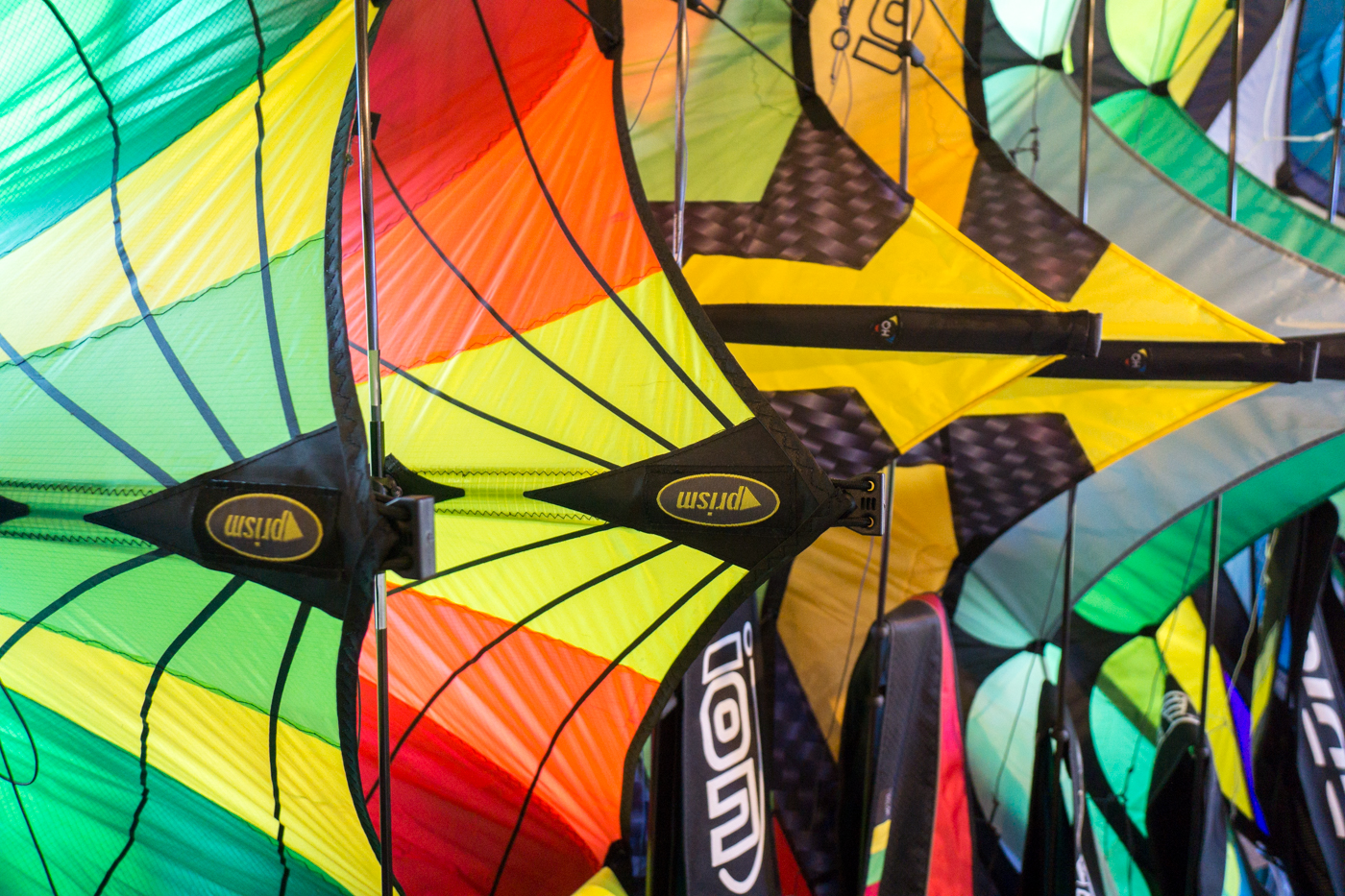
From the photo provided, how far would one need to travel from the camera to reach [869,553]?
5.52 ft

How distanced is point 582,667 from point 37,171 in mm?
779

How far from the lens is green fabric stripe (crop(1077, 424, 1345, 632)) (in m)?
1.98

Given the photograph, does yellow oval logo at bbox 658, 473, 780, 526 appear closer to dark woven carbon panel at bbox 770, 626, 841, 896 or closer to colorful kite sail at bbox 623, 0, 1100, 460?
colorful kite sail at bbox 623, 0, 1100, 460

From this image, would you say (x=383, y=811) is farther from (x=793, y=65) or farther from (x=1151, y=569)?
(x=1151, y=569)

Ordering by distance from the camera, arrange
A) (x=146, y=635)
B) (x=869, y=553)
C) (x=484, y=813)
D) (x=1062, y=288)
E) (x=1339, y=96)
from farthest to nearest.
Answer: (x=1339, y=96) → (x=869, y=553) → (x=1062, y=288) → (x=484, y=813) → (x=146, y=635)

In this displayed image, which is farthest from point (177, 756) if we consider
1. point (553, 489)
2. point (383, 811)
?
point (553, 489)

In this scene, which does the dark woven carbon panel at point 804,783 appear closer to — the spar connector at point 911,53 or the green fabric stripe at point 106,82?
the spar connector at point 911,53

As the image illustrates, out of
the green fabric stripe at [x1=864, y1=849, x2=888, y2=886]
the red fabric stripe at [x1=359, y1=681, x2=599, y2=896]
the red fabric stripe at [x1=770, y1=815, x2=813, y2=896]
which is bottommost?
the red fabric stripe at [x1=770, y1=815, x2=813, y2=896]

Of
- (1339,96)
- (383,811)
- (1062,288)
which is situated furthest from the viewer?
(1339,96)

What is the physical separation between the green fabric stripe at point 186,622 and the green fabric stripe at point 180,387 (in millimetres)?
68

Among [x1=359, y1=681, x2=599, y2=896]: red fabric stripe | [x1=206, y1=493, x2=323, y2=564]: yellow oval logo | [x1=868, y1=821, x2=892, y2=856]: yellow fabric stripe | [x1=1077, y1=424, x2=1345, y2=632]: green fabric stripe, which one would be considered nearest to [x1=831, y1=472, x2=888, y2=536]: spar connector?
[x1=206, y1=493, x2=323, y2=564]: yellow oval logo

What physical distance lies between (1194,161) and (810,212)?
4.33 feet

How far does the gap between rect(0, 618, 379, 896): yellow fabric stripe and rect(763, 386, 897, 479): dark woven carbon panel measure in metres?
0.75

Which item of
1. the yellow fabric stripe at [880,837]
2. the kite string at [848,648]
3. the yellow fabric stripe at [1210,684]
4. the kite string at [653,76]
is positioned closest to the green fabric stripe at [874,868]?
the yellow fabric stripe at [880,837]
